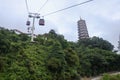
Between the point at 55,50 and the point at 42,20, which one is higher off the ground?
the point at 42,20

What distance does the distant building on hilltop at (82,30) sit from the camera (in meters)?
64.9

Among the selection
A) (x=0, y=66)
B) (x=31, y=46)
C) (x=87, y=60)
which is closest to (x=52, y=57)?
(x=31, y=46)

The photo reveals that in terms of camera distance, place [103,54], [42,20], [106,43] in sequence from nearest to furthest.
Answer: [42,20]
[103,54]
[106,43]

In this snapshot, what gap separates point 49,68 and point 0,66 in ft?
15.5

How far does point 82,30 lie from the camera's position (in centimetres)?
6588

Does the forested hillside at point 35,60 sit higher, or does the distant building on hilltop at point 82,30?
the distant building on hilltop at point 82,30

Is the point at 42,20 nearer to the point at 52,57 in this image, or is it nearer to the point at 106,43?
the point at 52,57

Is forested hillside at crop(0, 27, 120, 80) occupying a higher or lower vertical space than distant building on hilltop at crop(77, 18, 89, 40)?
lower

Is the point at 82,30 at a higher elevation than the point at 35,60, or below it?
higher

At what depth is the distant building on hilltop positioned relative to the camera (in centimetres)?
6488

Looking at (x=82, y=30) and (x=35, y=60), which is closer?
A: (x=35, y=60)

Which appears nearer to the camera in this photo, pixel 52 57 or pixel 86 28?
pixel 52 57

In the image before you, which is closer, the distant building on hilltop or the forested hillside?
the forested hillside

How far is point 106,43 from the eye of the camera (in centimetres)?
4444
